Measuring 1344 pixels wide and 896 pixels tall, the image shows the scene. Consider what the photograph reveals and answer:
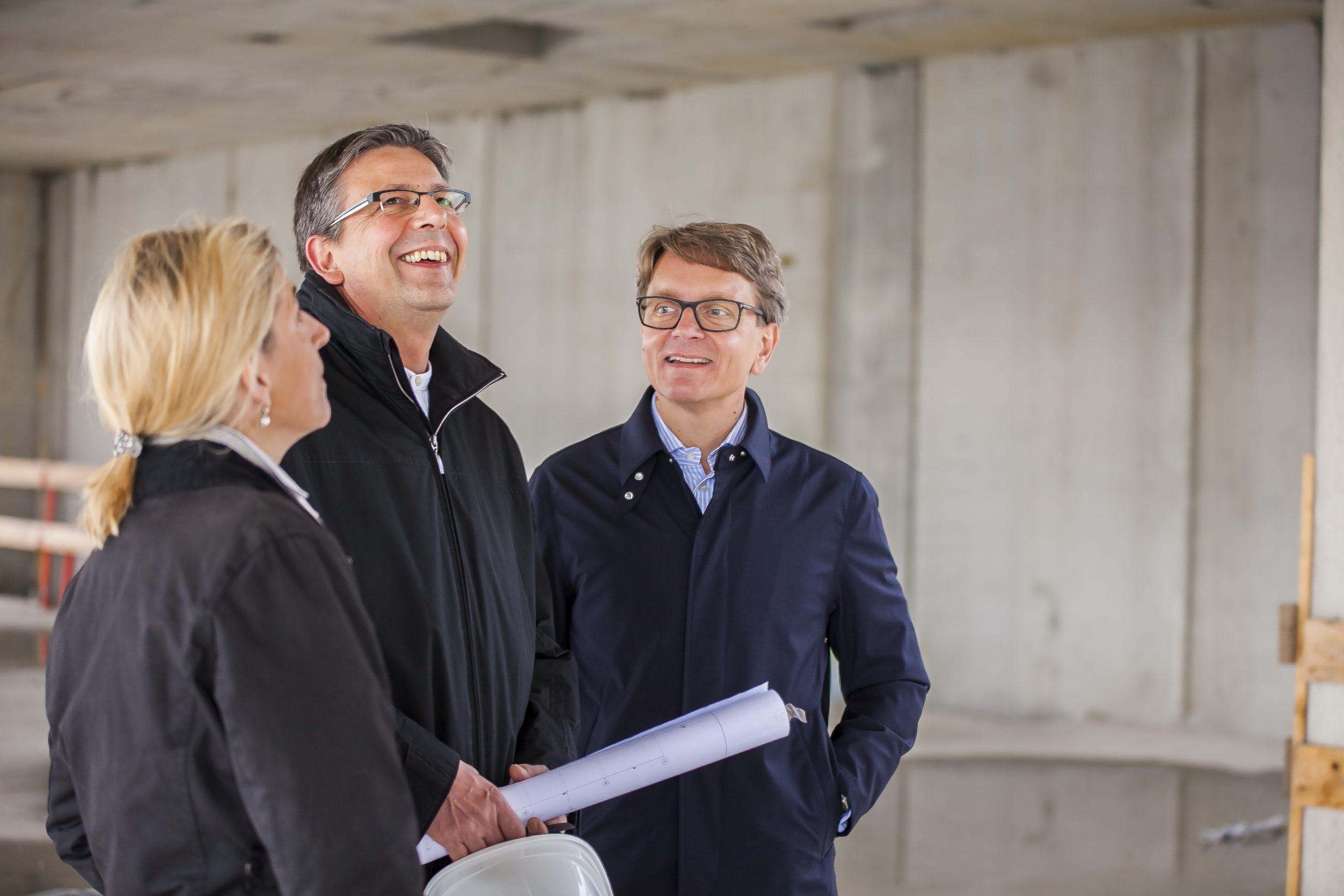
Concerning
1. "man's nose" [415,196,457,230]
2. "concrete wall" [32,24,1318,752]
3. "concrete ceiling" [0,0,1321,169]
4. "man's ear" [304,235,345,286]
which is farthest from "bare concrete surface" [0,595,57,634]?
"man's nose" [415,196,457,230]

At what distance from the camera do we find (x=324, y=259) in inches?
86.0

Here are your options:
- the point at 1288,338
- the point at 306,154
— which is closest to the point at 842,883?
the point at 1288,338

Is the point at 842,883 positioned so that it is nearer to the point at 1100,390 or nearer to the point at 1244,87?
the point at 1100,390

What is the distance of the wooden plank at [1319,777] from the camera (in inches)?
149

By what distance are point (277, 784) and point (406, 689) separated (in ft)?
1.89

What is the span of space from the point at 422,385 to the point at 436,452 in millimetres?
162

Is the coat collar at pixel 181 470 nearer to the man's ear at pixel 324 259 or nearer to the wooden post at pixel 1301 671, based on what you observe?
the man's ear at pixel 324 259

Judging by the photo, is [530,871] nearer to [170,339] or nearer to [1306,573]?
[170,339]

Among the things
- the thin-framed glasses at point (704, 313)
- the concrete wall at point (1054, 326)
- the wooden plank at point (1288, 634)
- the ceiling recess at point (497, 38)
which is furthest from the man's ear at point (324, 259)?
the ceiling recess at point (497, 38)

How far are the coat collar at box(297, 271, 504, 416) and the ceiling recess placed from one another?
550 cm

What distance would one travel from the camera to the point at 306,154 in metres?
10.8

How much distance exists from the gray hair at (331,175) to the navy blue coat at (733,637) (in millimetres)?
661

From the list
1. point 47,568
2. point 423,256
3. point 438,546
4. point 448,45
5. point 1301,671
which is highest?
point 448,45

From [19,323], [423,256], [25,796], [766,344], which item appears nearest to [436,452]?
[423,256]
